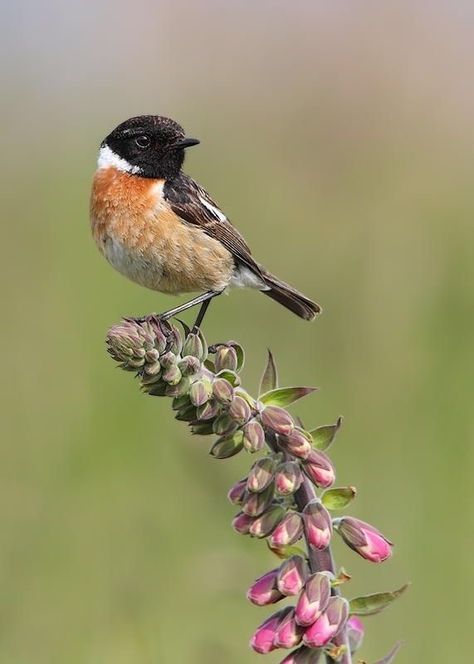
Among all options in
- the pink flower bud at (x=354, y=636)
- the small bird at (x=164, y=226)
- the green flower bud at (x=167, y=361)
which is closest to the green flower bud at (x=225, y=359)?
the green flower bud at (x=167, y=361)

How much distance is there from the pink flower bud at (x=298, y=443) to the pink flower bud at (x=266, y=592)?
0.92ft

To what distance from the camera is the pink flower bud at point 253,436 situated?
2.09 m

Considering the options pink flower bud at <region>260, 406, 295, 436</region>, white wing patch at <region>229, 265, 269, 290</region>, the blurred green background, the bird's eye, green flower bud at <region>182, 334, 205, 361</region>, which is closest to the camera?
pink flower bud at <region>260, 406, 295, 436</region>

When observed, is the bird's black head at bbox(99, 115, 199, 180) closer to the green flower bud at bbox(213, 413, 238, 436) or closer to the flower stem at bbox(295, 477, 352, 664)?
the green flower bud at bbox(213, 413, 238, 436)

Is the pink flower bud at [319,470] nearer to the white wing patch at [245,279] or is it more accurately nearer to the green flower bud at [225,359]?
the green flower bud at [225,359]

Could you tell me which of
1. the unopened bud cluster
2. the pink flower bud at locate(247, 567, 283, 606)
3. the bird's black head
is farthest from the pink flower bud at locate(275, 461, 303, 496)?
the bird's black head

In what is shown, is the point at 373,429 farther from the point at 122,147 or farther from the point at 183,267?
the point at 122,147

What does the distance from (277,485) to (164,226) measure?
2.43m

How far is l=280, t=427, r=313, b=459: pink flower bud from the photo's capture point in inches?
82.0

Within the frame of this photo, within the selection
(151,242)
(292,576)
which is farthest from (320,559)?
(151,242)

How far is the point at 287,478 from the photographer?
2.06m

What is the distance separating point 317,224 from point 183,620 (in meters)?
3.54

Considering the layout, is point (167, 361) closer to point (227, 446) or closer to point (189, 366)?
point (189, 366)

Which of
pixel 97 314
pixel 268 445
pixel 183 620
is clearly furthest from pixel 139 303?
pixel 268 445
